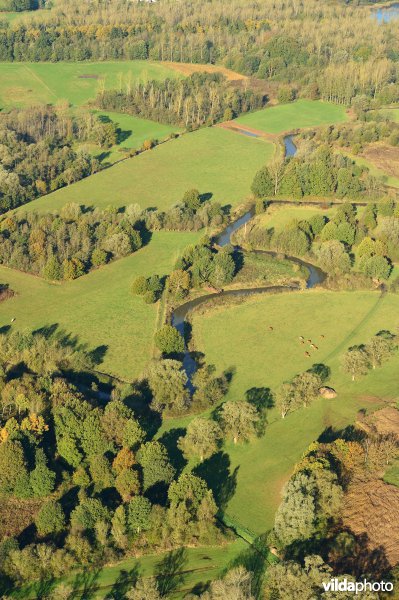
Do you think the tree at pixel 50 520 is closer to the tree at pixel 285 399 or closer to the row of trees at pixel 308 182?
the tree at pixel 285 399

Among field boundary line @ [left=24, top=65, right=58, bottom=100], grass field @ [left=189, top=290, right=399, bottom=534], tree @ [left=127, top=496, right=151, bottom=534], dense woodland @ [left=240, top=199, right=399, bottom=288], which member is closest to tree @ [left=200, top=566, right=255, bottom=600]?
grass field @ [left=189, top=290, right=399, bottom=534]

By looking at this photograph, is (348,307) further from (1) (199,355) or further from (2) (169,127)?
(2) (169,127)

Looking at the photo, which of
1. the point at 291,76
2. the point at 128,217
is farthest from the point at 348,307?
the point at 291,76

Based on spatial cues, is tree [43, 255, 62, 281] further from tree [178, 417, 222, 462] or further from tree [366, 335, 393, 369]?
tree [366, 335, 393, 369]

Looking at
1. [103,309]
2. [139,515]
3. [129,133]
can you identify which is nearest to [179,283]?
[103,309]

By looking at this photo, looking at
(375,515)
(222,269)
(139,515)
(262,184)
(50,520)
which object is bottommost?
(375,515)

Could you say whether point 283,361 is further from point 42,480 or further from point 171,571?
point 42,480
